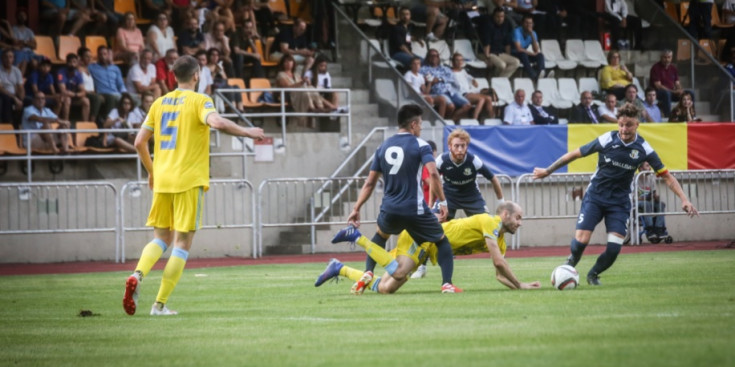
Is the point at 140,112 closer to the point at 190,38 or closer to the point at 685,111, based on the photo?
the point at 190,38

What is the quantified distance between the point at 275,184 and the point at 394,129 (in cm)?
284

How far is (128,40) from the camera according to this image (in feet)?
83.4

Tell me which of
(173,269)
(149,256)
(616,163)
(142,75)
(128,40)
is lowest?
(173,269)

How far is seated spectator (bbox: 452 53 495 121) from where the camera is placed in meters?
27.5

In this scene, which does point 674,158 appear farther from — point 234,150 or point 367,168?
point 234,150

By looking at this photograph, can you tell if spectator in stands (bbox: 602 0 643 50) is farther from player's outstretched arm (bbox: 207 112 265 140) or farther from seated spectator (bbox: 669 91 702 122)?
player's outstretched arm (bbox: 207 112 265 140)

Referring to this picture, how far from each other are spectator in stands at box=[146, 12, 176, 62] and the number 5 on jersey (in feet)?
45.6

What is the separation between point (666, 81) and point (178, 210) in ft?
A: 64.8

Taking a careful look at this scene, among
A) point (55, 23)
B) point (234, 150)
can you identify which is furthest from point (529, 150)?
point (55, 23)

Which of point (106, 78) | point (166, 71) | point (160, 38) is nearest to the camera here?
point (106, 78)

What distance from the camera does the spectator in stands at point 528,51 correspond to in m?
29.5

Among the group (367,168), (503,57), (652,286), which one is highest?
(503,57)

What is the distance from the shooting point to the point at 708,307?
10.8 m

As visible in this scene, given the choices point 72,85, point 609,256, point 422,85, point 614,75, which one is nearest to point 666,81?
point 614,75
